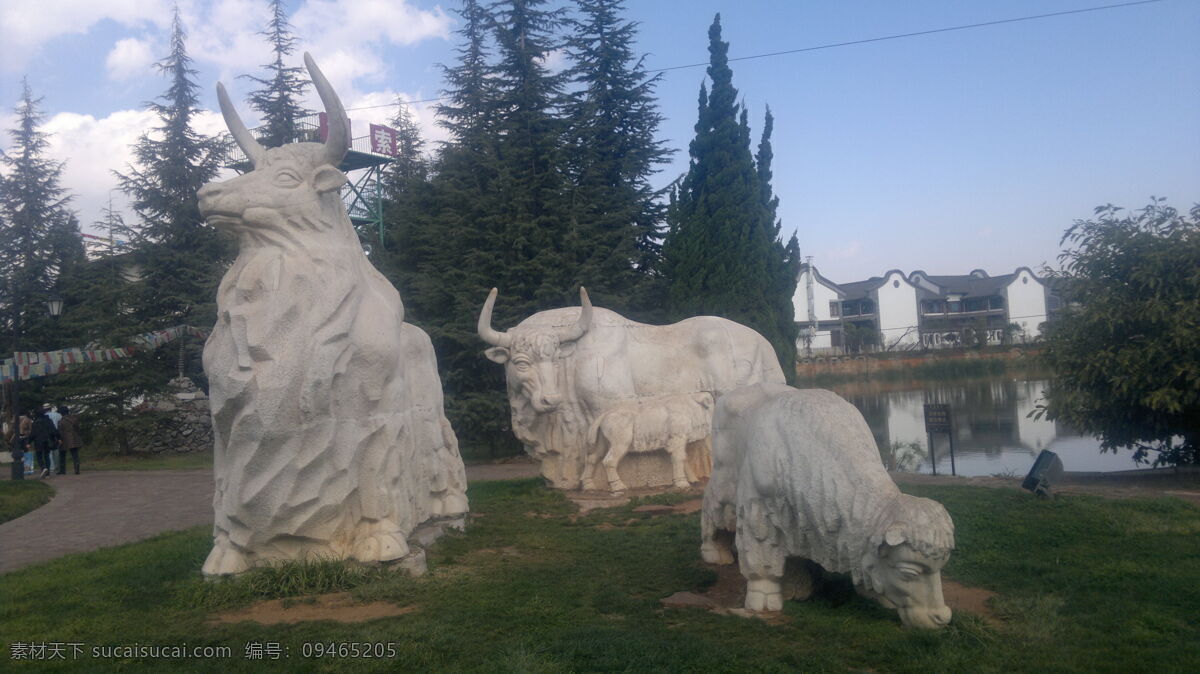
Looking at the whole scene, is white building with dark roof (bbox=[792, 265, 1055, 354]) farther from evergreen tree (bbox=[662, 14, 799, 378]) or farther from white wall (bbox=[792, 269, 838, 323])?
evergreen tree (bbox=[662, 14, 799, 378])

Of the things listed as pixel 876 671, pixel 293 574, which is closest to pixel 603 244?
pixel 293 574

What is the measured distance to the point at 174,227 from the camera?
21.5 meters

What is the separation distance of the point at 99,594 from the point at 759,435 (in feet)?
16.6

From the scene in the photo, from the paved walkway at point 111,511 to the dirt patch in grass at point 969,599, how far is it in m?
8.02

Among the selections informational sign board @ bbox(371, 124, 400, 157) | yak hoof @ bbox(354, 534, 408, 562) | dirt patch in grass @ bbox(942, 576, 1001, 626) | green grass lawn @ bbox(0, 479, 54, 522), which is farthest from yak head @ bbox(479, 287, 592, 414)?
informational sign board @ bbox(371, 124, 400, 157)

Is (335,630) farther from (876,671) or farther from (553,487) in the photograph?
(553,487)

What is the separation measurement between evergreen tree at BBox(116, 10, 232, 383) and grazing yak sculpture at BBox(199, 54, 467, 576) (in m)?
15.2

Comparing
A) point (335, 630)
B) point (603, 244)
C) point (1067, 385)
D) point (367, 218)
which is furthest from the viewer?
point (367, 218)

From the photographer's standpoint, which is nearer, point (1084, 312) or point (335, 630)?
point (335, 630)

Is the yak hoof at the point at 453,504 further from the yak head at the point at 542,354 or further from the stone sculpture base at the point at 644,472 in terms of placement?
the stone sculpture base at the point at 644,472

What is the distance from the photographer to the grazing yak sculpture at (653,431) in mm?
10305

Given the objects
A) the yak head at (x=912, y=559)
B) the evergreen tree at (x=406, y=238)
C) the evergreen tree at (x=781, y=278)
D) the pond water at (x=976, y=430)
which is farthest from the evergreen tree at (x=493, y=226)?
the yak head at (x=912, y=559)

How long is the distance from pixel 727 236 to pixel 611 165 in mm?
3693

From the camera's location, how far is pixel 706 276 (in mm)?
14898
